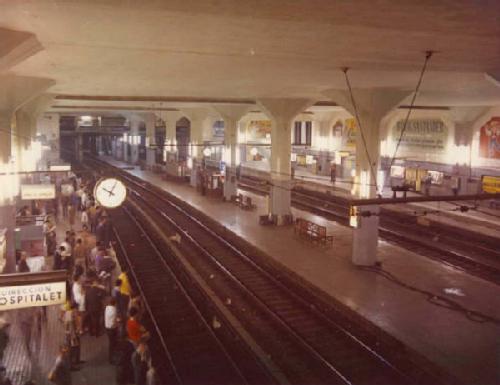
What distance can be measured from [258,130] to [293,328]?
112 feet

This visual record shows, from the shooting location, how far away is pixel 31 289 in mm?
7344

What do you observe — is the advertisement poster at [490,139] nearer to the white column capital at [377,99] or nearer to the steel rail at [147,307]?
the white column capital at [377,99]

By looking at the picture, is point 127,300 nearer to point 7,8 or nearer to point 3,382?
point 3,382

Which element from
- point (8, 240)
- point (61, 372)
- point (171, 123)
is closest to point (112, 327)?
point (61, 372)

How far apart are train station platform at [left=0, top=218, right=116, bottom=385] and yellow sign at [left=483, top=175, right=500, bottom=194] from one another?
64.0 ft

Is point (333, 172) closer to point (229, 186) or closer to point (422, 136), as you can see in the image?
point (422, 136)

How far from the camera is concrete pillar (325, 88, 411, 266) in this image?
49.8ft

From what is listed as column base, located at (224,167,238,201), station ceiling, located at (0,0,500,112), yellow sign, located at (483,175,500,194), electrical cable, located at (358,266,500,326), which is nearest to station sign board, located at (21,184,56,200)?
station ceiling, located at (0,0,500,112)

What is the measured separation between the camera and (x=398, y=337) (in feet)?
33.7

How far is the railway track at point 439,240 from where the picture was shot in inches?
646

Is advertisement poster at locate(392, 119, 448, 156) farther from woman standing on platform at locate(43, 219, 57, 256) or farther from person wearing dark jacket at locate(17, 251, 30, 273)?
person wearing dark jacket at locate(17, 251, 30, 273)

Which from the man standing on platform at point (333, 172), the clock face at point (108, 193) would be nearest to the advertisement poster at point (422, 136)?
the man standing on platform at point (333, 172)

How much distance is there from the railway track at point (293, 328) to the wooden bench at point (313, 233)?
92.6 inches

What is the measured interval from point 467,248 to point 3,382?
1575cm
